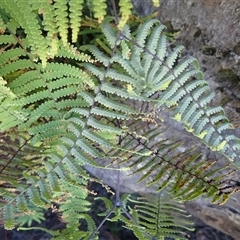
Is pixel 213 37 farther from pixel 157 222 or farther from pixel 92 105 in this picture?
pixel 157 222

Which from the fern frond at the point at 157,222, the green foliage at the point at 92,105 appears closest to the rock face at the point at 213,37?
the green foliage at the point at 92,105

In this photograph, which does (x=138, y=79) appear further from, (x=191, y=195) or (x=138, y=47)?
(x=191, y=195)

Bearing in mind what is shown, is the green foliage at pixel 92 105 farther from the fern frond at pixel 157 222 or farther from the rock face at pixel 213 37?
the rock face at pixel 213 37

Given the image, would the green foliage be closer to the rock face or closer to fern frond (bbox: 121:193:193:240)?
fern frond (bbox: 121:193:193:240)

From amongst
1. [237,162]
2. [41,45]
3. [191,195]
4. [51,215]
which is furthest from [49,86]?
[51,215]

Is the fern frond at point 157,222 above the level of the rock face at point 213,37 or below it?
below

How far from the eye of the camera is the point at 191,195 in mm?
1703

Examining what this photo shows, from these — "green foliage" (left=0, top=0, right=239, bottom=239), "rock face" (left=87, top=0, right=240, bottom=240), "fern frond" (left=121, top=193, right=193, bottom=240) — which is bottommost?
"fern frond" (left=121, top=193, right=193, bottom=240)

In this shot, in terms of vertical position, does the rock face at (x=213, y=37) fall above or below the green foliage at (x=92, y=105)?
above

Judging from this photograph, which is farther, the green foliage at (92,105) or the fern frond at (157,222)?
the fern frond at (157,222)

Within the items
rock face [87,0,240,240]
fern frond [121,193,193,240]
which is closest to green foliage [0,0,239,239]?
fern frond [121,193,193,240]

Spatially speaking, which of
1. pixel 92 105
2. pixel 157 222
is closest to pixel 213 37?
pixel 92 105

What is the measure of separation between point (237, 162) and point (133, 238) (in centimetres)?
195

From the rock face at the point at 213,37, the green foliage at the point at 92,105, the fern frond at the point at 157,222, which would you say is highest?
the rock face at the point at 213,37
